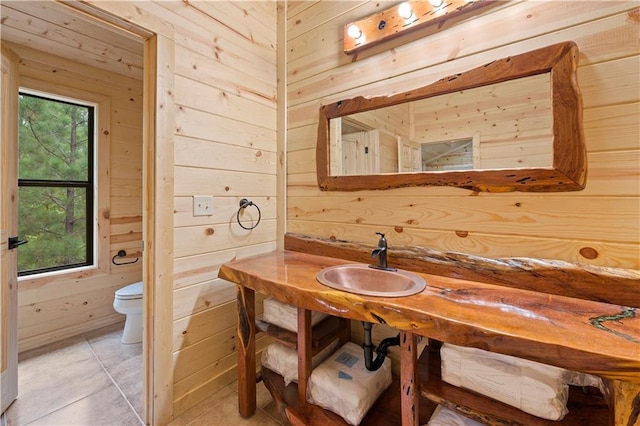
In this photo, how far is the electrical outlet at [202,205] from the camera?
1.49m

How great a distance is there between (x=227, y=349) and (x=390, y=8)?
87.1 inches

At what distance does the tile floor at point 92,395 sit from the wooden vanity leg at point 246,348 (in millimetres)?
102

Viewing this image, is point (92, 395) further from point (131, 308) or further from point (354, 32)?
point (354, 32)

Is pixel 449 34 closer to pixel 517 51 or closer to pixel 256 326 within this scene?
pixel 517 51

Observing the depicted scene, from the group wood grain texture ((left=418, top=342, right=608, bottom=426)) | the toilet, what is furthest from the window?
wood grain texture ((left=418, top=342, right=608, bottom=426))

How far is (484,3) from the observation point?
120 cm

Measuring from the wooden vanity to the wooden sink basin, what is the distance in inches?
3.0

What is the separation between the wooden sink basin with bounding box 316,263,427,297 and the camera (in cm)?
122

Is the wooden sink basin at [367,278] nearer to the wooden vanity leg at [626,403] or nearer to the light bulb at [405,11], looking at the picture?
the wooden vanity leg at [626,403]

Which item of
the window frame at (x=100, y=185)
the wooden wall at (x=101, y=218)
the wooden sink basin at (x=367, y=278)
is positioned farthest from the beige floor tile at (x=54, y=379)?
the wooden sink basin at (x=367, y=278)

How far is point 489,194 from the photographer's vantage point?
3.96 feet

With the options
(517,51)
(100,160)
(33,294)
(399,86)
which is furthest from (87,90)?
(517,51)

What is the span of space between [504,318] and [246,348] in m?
1.19

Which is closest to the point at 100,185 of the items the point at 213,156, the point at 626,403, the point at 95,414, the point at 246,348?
the point at 213,156
